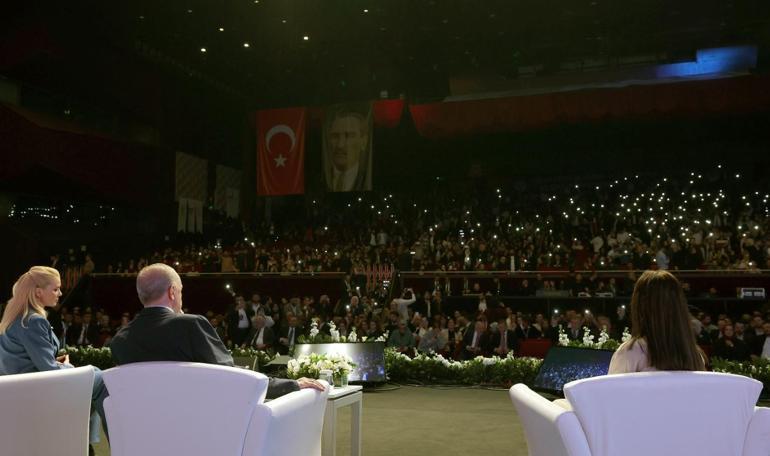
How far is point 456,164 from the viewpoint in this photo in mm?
22859

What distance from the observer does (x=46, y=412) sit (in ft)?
11.4

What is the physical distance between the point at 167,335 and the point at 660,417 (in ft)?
6.75

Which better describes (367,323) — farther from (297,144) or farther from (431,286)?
(297,144)

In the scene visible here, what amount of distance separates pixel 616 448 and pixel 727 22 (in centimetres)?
1724

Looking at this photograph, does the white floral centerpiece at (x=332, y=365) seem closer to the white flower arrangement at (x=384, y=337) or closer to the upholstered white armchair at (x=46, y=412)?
the upholstered white armchair at (x=46, y=412)

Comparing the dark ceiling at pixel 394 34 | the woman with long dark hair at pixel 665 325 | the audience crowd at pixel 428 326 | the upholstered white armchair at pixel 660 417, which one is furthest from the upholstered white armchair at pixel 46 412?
the dark ceiling at pixel 394 34

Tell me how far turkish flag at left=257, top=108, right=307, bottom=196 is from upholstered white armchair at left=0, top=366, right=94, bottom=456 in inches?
585

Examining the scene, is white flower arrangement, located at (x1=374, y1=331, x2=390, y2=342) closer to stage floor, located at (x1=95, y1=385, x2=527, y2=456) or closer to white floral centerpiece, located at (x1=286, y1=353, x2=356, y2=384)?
stage floor, located at (x1=95, y1=385, x2=527, y2=456)

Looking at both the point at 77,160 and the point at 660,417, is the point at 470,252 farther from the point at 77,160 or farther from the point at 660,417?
the point at 660,417

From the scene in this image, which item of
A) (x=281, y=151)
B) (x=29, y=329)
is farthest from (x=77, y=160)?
(x=29, y=329)

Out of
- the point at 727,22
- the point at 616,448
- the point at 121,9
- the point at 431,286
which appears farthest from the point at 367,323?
the point at 727,22

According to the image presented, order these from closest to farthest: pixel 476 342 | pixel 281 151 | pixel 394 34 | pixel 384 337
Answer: pixel 384 337 < pixel 476 342 < pixel 394 34 < pixel 281 151

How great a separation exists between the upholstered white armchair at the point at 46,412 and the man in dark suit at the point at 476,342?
301 inches

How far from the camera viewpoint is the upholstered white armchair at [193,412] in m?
2.92
